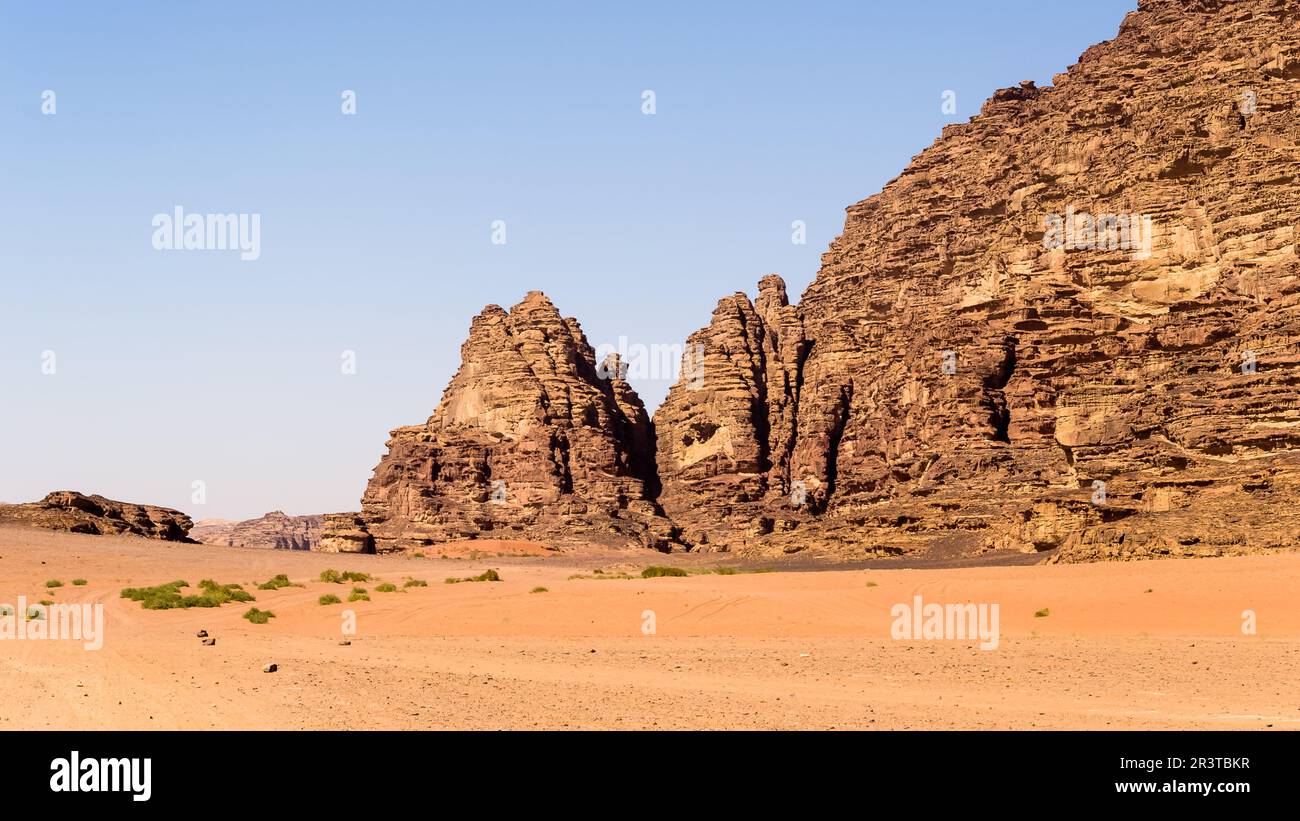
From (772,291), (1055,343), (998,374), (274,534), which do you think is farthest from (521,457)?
(274,534)

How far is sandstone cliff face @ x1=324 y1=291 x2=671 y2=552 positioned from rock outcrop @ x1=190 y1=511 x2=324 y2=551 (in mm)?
52513

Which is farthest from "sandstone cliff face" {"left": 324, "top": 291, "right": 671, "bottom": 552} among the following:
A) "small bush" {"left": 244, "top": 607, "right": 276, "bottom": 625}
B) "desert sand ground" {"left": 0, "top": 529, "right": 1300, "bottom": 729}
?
"small bush" {"left": 244, "top": 607, "right": 276, "bottom": 625}

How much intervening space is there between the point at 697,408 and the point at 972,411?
44383 millimetres

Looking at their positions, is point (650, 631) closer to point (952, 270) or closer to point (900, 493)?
point (900, 493)

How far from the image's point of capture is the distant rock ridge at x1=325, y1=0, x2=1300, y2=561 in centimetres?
6284

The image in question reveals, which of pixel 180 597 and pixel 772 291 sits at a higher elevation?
pixel 772 291

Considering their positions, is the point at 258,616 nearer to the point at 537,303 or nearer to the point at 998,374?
the point at 998,374

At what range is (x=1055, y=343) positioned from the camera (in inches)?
3386

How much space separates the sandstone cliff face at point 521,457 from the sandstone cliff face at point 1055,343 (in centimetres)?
555

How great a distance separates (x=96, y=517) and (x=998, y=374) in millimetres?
61082

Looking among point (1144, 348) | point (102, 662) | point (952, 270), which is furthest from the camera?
point (952, 270)

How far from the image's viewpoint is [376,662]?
1962cm

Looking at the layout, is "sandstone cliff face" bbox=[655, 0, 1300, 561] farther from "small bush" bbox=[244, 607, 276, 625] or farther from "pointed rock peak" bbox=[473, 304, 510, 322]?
"small bush" bbox=[244, 607, 276, 625]
